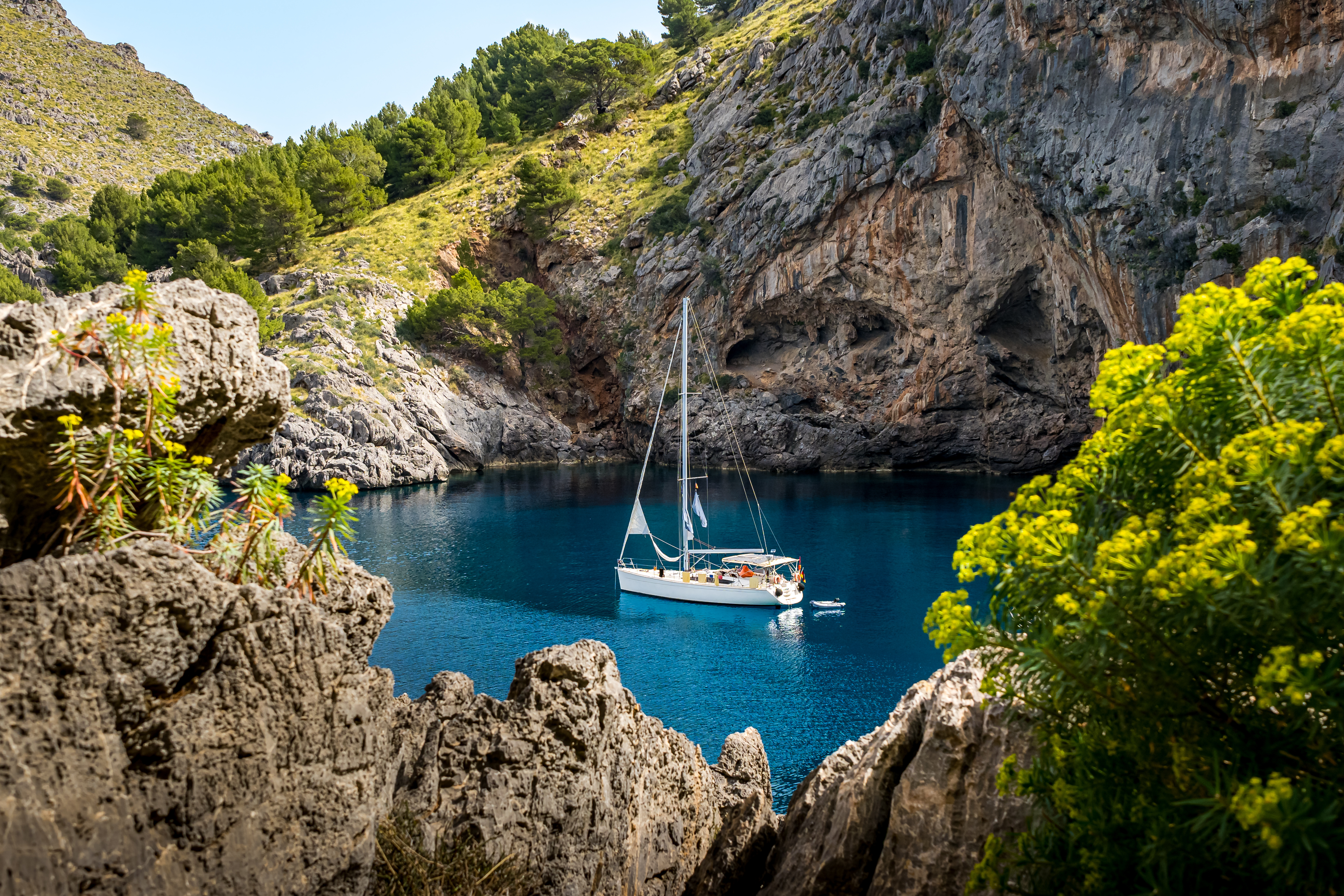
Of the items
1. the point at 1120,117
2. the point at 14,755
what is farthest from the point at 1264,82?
the point at 14,755

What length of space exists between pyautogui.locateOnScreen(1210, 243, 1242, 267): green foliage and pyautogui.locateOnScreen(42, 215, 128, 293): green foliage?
3225 inches

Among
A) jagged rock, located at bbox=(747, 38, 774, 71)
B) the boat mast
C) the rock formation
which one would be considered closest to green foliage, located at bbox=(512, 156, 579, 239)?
jagged rock, located at bbox=(747, 38, 774, 71)

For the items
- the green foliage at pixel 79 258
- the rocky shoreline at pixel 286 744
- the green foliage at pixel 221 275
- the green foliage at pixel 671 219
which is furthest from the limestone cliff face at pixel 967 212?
the green foliage at pixel 79 258

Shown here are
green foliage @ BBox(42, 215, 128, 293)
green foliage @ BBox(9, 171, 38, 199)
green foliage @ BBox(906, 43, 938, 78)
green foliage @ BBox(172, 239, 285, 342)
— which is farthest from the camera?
green foliage @ BBox(9, 171, 38, 199)

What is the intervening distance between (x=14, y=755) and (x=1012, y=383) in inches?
2579

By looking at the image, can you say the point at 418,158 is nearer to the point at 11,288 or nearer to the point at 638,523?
the point at 11,288

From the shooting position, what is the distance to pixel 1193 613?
14.3 ft

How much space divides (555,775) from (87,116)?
126m

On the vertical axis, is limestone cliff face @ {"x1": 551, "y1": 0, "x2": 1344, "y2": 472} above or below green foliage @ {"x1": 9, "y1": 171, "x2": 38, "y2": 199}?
below

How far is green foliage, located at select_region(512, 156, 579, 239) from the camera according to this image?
83625mm

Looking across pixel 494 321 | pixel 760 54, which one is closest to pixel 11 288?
pixel 494 321

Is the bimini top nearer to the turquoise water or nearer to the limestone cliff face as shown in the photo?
the turquoise water

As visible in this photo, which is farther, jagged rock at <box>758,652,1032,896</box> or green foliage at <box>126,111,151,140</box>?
green foliage at <box>126,111,151,140</box>

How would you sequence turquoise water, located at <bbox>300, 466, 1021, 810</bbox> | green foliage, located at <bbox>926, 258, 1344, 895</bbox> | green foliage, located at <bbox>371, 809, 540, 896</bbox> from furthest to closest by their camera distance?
turquoise water, located at <bbox>300, 466, 1021, 810</bbox> < green foliage, located at <bbox>371, 809, 540, 896</bbox> < green foliage, located at <bbox>926, 258, 1344, 895</bbox>
